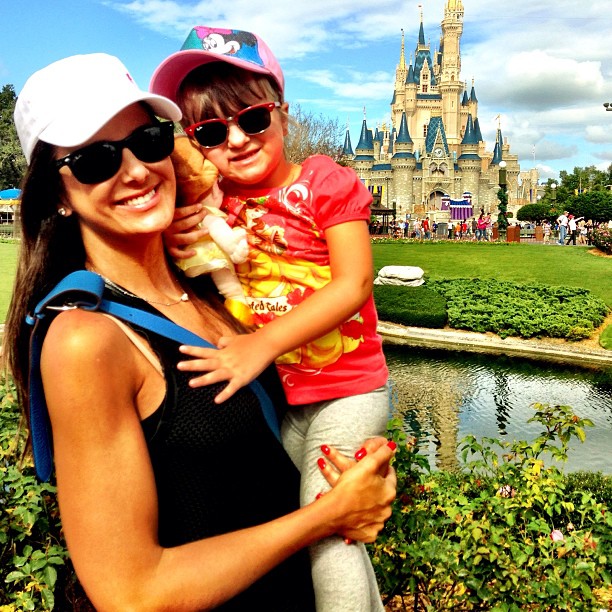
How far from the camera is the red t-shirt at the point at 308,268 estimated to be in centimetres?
165

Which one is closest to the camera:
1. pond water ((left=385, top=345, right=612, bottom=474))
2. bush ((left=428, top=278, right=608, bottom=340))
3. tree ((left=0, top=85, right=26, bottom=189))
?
pond water ((left=385, top=345, right=612, bottom=474))

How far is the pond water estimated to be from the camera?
721 centimetres

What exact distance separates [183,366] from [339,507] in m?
0.46

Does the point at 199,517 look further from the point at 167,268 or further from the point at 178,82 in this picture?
the point at 178,82

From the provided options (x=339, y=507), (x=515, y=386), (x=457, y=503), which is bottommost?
(x=515, y=386)

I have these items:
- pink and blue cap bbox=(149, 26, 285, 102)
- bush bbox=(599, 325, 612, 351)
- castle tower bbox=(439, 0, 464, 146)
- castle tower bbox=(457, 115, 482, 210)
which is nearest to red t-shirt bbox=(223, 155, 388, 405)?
pink and blue cap bbox=(149, 26, 285, 102)

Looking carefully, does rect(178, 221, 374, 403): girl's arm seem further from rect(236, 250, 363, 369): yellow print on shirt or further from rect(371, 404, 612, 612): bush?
rect(371, 404, 612, 612): bush

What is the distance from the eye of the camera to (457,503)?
3377 millimetres

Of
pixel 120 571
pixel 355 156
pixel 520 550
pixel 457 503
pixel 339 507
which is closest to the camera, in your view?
pixel 120 571

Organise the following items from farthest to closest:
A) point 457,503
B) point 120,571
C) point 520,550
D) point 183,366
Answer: point 457,503
point 520,550
point 183,366
point 120,571

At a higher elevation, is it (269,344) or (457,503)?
(269,344)

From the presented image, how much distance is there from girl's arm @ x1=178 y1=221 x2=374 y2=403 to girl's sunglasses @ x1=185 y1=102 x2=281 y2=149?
0.35 metres

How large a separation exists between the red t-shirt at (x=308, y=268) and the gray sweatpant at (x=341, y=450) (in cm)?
5

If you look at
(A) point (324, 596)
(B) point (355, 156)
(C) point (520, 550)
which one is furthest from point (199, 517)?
(B) point (355, 156)
